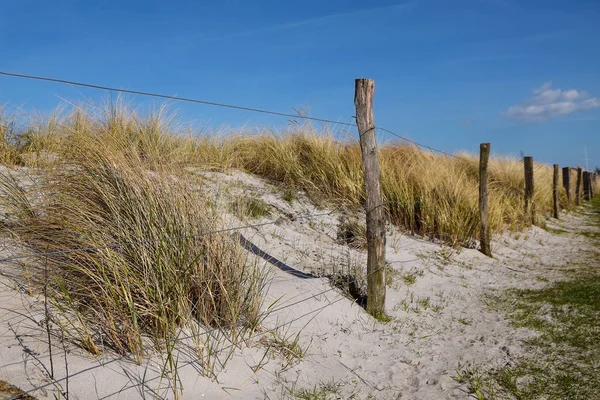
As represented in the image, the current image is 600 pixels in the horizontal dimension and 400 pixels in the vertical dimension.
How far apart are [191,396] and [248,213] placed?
374cm

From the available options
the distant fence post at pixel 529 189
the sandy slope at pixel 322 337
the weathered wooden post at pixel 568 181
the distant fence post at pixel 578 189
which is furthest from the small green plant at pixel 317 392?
the distant fence post at pixel 578 189

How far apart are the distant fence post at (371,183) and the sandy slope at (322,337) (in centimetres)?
43

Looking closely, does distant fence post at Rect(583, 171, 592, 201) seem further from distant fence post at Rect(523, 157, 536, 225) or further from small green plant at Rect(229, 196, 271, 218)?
small green plant at Rect(229, 196, 271, 218)

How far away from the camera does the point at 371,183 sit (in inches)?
193

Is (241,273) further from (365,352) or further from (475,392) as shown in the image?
(475,392)

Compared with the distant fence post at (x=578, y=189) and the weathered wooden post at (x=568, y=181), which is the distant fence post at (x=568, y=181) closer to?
the weathered wooden post at (x=568, y=181)

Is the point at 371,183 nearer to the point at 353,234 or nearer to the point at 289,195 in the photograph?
the point at 353,234

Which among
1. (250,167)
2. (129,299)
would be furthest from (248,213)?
(129,299)

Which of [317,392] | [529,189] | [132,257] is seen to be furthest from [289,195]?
[529,189]

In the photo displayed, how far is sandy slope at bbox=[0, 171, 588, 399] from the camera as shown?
3180 mm

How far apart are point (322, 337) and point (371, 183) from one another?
156cm

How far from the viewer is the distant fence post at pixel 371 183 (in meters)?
4.87

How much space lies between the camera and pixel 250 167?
8.88 m

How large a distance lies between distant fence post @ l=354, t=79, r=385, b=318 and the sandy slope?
43 cm
